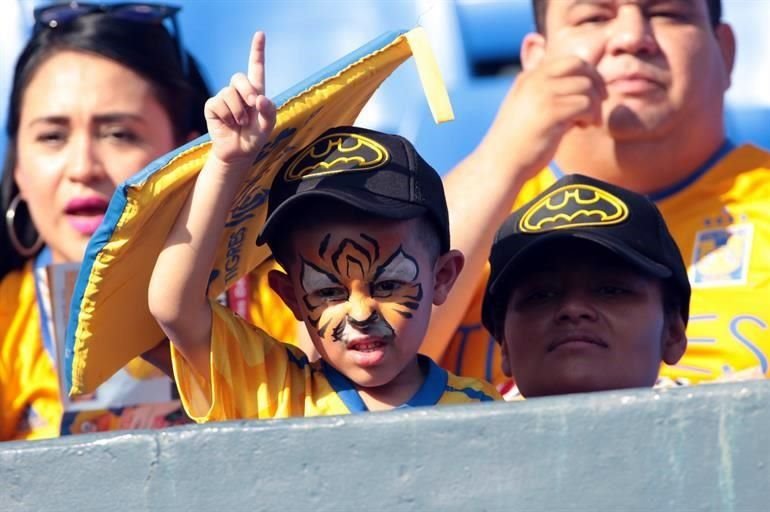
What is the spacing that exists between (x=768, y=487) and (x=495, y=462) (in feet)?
0.86

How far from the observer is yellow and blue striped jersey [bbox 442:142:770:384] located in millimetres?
2584

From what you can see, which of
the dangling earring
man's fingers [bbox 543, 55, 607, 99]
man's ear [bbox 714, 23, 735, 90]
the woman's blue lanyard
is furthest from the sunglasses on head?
man's ear [bbox 714, 23, 735, 90]

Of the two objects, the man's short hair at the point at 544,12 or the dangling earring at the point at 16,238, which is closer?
the man's short hair at the point at 544,12

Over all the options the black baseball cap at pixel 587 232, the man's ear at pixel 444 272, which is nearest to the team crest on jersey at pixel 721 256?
the black baseball cap at pixel 587 232

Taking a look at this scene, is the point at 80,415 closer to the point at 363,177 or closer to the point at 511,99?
the point at 511,99

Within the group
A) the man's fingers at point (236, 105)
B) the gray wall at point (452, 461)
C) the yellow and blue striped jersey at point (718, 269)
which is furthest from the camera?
the yellow and blue striped jersey at point (718, 269)

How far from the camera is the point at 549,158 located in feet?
8.87

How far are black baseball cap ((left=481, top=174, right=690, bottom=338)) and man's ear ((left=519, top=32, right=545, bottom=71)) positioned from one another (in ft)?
3.09

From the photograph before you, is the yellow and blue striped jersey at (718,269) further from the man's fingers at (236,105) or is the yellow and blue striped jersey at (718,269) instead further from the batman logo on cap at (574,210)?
the man's fingers at (236,105)

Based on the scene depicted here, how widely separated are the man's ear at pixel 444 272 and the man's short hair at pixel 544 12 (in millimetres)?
1228

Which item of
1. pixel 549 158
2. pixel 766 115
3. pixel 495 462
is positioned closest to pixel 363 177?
pixel 495 462

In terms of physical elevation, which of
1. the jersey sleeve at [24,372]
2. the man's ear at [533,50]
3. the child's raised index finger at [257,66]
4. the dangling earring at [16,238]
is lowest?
the jersey sleeve at [24,372]

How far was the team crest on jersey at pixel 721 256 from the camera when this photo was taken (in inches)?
108

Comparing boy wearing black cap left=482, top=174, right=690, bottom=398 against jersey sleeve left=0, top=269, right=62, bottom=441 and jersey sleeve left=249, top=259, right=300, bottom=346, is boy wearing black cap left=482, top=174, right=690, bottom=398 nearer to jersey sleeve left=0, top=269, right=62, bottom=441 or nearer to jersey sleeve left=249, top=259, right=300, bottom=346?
jersey sleeve left=249, top=259, right=300, bottom=346
